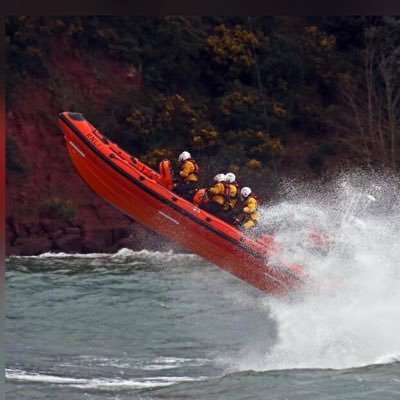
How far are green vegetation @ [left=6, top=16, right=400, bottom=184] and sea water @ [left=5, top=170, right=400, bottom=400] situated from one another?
140 inches

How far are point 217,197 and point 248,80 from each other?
429 inches

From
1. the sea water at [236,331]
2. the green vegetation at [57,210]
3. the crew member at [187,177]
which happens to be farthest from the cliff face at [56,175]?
the crew member at [187,177]

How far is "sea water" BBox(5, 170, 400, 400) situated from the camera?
9.75 meters

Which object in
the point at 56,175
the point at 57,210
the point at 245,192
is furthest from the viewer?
the point at 56,175

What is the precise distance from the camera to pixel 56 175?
66.0ft

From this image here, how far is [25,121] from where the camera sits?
2059 centimetres

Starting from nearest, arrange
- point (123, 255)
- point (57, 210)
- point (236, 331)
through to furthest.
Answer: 1. point (236, 331)
2. point (123, 255)
3. point (57, 210)

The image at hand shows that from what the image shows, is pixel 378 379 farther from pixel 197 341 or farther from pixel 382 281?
pixel 197 341

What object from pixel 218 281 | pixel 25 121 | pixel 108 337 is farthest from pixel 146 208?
pixel 25 121

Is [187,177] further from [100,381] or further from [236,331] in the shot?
[236,331]

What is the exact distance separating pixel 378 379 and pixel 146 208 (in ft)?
9.43

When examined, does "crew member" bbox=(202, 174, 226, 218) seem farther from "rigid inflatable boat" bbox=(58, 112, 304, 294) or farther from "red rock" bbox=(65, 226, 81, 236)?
"red rock" bbox=(65, 226, 81, 236)

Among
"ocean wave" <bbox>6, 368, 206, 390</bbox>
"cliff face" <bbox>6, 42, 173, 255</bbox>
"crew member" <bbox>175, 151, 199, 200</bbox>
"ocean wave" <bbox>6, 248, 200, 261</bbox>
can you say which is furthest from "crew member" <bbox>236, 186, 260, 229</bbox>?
"cliff face" <bbox>6, 42, 173, 255</bbox>

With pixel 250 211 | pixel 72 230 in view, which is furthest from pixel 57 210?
pixel 250 211
